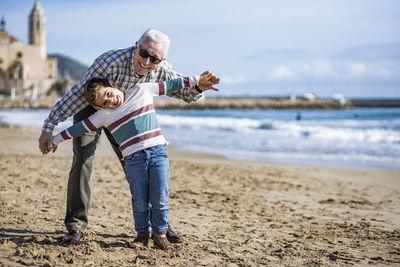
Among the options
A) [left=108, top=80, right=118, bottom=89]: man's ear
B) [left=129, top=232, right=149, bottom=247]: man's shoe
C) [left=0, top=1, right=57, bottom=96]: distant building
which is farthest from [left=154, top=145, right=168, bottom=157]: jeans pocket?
[left=0, top=1, right=57, bottom=96]: distant building

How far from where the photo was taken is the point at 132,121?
3.30 m

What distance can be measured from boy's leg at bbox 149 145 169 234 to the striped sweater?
0.31ft

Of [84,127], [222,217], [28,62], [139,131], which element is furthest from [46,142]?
[28,62]

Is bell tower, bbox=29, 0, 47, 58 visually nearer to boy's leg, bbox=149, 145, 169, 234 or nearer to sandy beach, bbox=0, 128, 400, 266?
sandy beach, bbox=0, 128, 400, 266

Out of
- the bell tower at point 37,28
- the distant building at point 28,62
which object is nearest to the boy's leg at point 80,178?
the distant building at point 28,62

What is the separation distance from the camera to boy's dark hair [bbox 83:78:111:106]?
10.5 ft

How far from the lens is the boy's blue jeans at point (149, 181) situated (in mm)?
3352

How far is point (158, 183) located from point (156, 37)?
1076 millimetres

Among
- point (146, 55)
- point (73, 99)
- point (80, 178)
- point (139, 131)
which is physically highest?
point (146, 55)

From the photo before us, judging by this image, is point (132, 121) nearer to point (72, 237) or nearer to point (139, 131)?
point (139, 131)

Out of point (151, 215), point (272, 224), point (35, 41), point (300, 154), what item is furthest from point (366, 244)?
point (35, 41)

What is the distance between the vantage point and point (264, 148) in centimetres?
1301

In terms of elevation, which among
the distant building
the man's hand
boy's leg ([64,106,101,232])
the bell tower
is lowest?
boy's leg ([64,106,101,232])

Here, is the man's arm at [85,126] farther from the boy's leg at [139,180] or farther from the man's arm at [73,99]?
the boy's leg at [139,180]
